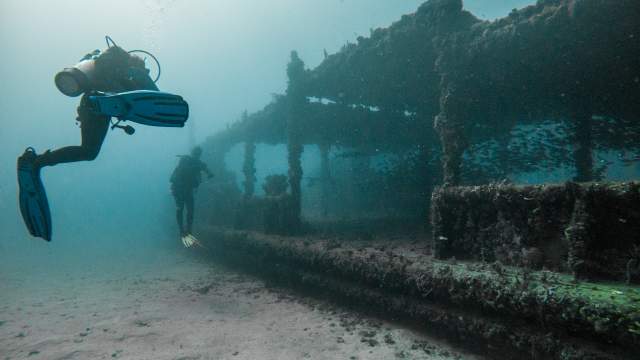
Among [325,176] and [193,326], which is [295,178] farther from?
[325,176]

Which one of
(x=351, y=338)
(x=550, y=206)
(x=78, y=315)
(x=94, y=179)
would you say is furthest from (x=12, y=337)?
(x=94, y=179)

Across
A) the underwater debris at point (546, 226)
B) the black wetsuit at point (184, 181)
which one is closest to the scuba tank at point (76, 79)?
the underwater debris at point (546, 226)

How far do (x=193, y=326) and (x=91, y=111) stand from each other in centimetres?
407

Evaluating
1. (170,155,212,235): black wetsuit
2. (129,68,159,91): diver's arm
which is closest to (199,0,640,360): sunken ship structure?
(170,155,212,235): black wetsuit

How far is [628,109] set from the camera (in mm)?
9875

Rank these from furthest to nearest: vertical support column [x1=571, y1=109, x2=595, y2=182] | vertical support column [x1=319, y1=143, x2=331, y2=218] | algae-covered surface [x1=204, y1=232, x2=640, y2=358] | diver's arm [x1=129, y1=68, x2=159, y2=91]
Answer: vertical support column [x1=319, y1=143, x2=331, y2=218] < vertical support column [x1=571, y1=109, x2=595, y2=182] < diver's arm [x1=129, y1=68, x2=159, y2=91] < algae-covered surface [x1=204, y1=232, x2=640, y2=358]

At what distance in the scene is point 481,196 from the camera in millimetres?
5379

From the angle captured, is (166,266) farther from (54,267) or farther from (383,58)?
(383,58)

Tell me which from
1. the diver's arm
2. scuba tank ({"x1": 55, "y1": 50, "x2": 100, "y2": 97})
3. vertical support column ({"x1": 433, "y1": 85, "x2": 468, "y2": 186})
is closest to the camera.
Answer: scuba tank ({"x1": 55, "y1": 50, "x2": 100, "y2": 97})

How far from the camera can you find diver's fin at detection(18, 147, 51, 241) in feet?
14.8

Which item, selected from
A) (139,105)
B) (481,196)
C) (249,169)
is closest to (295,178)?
(249,169)

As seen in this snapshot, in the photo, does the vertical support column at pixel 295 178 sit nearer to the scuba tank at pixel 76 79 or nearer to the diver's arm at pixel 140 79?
the diver's arm at pixel 140 79

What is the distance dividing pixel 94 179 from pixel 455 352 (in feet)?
447

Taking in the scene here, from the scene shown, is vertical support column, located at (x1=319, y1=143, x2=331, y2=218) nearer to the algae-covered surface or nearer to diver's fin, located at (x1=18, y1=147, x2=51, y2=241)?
the algae-covered surface
